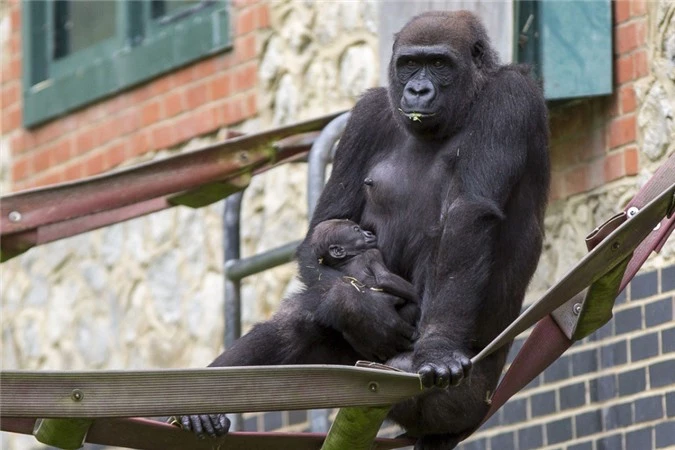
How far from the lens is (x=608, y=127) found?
6324 millimetres

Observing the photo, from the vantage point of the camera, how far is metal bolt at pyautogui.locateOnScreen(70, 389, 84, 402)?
4.10 metres

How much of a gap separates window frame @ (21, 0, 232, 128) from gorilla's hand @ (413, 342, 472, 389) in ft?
13.1

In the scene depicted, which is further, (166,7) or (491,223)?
(166,7)

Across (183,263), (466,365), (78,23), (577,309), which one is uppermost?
(78,23)

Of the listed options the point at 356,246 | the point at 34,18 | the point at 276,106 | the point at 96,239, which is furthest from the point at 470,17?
the point at 34,18

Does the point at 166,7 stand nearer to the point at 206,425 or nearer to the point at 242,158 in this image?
the point at 242,158

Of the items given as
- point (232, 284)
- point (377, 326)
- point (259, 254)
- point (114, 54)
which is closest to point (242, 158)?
point (259, 254)

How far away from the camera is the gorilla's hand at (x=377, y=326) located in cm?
478

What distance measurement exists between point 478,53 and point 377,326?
878 mm

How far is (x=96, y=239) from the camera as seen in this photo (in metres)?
8.80

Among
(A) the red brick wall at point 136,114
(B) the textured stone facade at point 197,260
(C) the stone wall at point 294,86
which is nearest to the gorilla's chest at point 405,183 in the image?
(B) the textured stone facade at point 197,260

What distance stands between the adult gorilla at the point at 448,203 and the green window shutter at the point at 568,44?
1.23m

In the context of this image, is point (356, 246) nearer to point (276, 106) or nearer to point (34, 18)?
point (276, 106)

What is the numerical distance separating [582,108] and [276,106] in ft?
6.36
